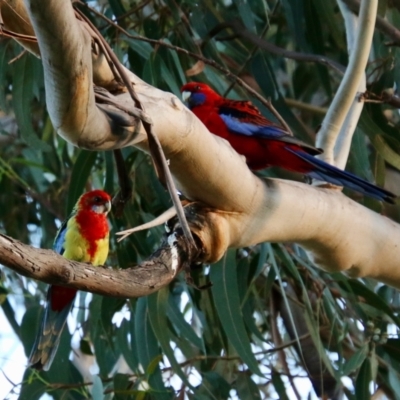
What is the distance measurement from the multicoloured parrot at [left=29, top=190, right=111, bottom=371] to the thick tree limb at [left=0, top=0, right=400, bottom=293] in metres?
0.68

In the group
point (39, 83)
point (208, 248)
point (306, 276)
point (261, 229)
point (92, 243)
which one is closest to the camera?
Result: point (208, 248)

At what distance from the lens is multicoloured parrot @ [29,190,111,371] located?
210 cm

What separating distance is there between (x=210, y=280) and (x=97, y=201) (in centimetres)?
47

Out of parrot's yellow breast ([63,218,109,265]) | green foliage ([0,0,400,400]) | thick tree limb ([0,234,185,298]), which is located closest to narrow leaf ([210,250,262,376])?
green foliage ([0,0,400,400])

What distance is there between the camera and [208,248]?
1.35m

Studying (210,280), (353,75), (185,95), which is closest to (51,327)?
(210,280)

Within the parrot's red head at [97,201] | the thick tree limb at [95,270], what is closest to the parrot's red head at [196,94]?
the parrot's red head at [97,201]

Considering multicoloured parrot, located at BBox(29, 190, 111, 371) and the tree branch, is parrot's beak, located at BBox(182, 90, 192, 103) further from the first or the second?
the tree branch

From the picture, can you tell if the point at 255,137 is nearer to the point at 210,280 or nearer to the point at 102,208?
the point at 210,280

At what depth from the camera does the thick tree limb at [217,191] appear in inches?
37.8

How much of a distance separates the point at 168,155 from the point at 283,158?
67 centimetres

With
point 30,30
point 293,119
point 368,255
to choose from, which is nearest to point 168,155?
point 30,30

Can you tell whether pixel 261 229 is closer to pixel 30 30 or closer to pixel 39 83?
pixel 30 30

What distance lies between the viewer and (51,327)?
220 centimetres
